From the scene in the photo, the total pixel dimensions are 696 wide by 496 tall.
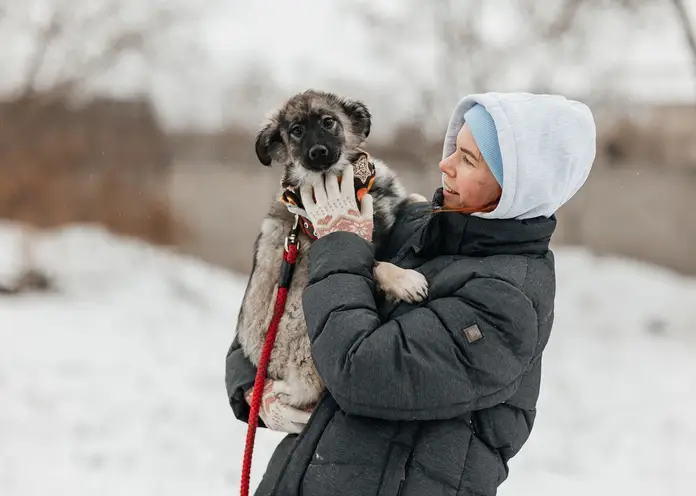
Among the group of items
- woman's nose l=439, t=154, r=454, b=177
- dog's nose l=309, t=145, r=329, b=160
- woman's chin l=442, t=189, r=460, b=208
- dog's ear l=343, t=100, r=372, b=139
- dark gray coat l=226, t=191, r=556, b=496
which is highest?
dog's ear l=343, t=100, r=372, b=139

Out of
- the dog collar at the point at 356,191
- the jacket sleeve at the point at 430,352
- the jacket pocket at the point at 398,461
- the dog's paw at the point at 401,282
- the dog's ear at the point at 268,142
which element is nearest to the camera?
the jacket sleeve at the point at 430,352

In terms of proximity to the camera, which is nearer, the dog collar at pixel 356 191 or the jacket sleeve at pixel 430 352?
the jacket sleeve at pixel 430 352

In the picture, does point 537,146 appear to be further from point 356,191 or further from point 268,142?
point 268,142

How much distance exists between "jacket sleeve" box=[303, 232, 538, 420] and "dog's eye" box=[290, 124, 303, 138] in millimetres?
1165

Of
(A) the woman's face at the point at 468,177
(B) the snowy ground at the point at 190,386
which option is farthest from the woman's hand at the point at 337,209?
(B) the snowy ground at the point at 190,386

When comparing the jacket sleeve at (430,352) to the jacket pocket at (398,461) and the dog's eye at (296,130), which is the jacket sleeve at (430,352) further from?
the dog's eye at (296,130)

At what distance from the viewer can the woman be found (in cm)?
172

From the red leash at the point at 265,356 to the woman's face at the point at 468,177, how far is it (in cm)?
58

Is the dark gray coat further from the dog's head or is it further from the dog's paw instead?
the dog's head

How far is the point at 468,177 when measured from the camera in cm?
191

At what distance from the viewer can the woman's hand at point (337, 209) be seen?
2092mm

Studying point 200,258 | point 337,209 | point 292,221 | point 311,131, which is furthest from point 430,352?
point 200,258

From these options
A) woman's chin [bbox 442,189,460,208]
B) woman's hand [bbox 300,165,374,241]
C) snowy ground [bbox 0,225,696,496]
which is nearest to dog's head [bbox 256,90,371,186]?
woman's hand [bbox 300,165,374,241]

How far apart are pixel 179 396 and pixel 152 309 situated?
4.03 m
